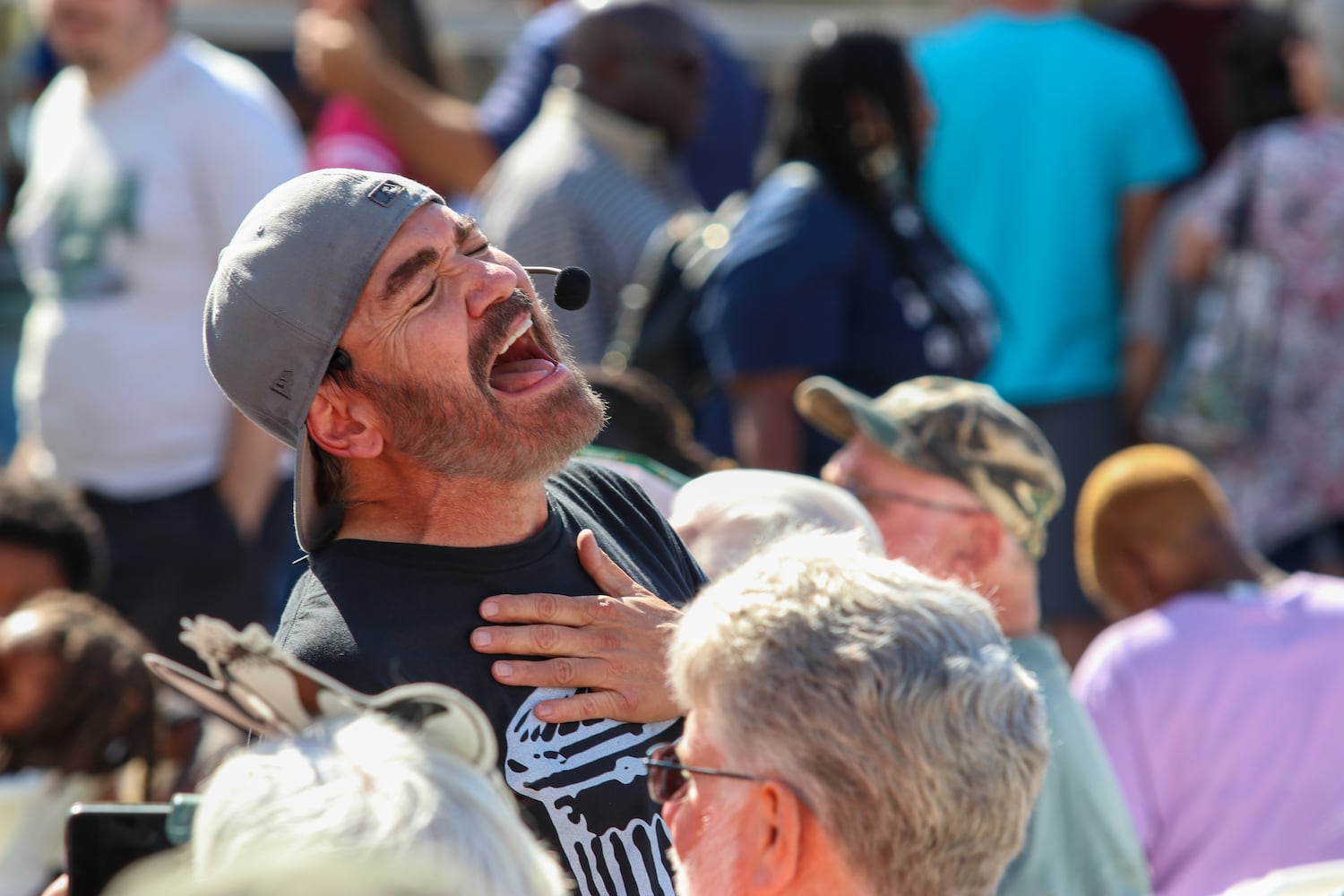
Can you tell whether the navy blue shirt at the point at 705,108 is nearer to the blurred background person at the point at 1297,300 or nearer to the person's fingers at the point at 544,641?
the blurred background person at the point at 1297,300

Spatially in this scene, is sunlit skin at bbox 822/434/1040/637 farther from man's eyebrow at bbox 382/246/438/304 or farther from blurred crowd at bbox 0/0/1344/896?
man's eyebrow at bbox 382/246/438/304

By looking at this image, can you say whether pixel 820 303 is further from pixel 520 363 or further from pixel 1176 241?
pixel 520 363

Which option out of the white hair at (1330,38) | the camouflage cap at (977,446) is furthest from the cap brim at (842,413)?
the white hair at (1330,38)

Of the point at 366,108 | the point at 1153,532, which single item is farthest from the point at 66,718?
the point at 366,108

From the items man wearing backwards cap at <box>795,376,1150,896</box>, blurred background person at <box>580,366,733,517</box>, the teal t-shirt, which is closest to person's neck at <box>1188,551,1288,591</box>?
man wearing backwards cap at <box>795,376,1150,896</box>

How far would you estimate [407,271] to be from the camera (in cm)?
227

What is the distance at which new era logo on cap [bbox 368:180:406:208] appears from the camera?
227cm

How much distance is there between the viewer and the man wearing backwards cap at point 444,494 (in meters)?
2.12

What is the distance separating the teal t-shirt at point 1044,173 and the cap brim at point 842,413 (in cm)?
194

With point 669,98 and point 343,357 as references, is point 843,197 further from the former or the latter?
point 343,357

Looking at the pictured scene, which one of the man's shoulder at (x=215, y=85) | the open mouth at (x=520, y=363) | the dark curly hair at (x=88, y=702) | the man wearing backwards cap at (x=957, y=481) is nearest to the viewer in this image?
the open mouth at (x=520, y=363)

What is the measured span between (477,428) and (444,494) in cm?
9

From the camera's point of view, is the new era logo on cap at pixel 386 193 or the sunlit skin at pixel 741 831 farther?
the new era logo on cap at pixel 386 193

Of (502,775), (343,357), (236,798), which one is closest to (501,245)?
(343,357)
